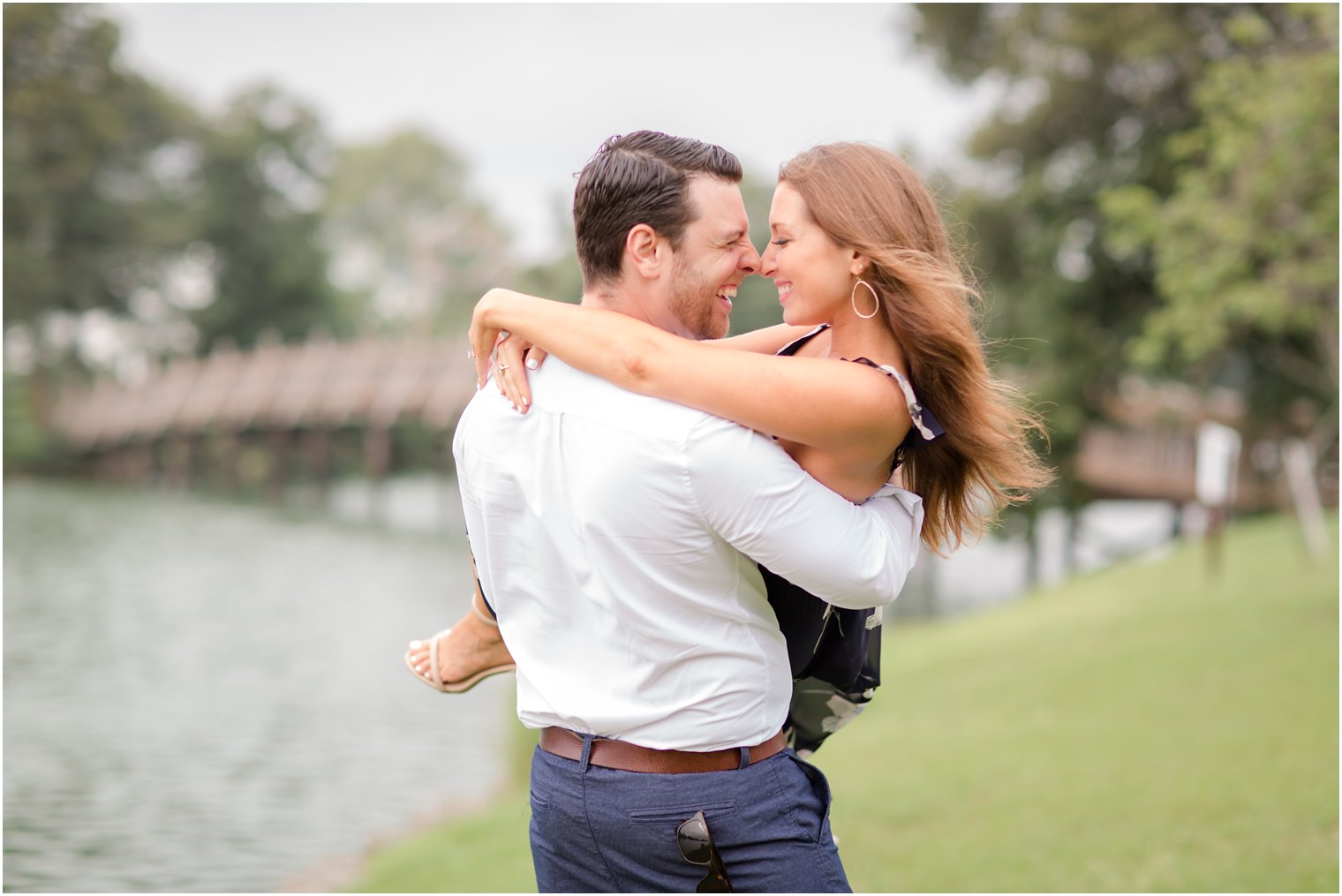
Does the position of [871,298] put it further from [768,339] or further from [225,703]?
[225,703]

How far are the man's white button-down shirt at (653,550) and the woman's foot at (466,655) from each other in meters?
0.40

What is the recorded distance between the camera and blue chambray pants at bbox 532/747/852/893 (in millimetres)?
2307

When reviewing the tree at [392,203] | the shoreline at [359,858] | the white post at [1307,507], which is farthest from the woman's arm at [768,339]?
the tree at [392,203]

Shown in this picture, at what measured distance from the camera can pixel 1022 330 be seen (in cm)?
2339

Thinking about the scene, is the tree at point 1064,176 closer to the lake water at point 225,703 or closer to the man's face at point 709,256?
the lake water at point 225,703

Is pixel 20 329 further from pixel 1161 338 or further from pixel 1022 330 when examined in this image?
pixel 1161 338

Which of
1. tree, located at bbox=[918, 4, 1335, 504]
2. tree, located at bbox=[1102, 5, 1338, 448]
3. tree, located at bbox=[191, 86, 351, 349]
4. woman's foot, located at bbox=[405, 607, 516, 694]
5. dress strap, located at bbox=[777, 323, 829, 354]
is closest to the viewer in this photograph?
dress strap, located at bbox=[777, 323, 829, 354]

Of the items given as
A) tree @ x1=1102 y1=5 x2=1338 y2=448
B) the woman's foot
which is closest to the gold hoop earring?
the woman's foot

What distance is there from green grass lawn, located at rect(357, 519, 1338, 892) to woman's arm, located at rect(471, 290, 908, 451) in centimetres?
325

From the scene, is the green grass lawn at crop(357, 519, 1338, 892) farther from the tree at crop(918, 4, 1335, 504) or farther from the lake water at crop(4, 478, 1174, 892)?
the tree at crop(918, 4, 1335, 504)

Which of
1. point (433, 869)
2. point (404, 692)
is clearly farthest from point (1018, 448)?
point (404, 692)

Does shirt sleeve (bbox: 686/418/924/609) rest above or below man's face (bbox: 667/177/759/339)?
below

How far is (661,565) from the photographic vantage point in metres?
2.21

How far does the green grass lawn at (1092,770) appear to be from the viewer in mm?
6340
